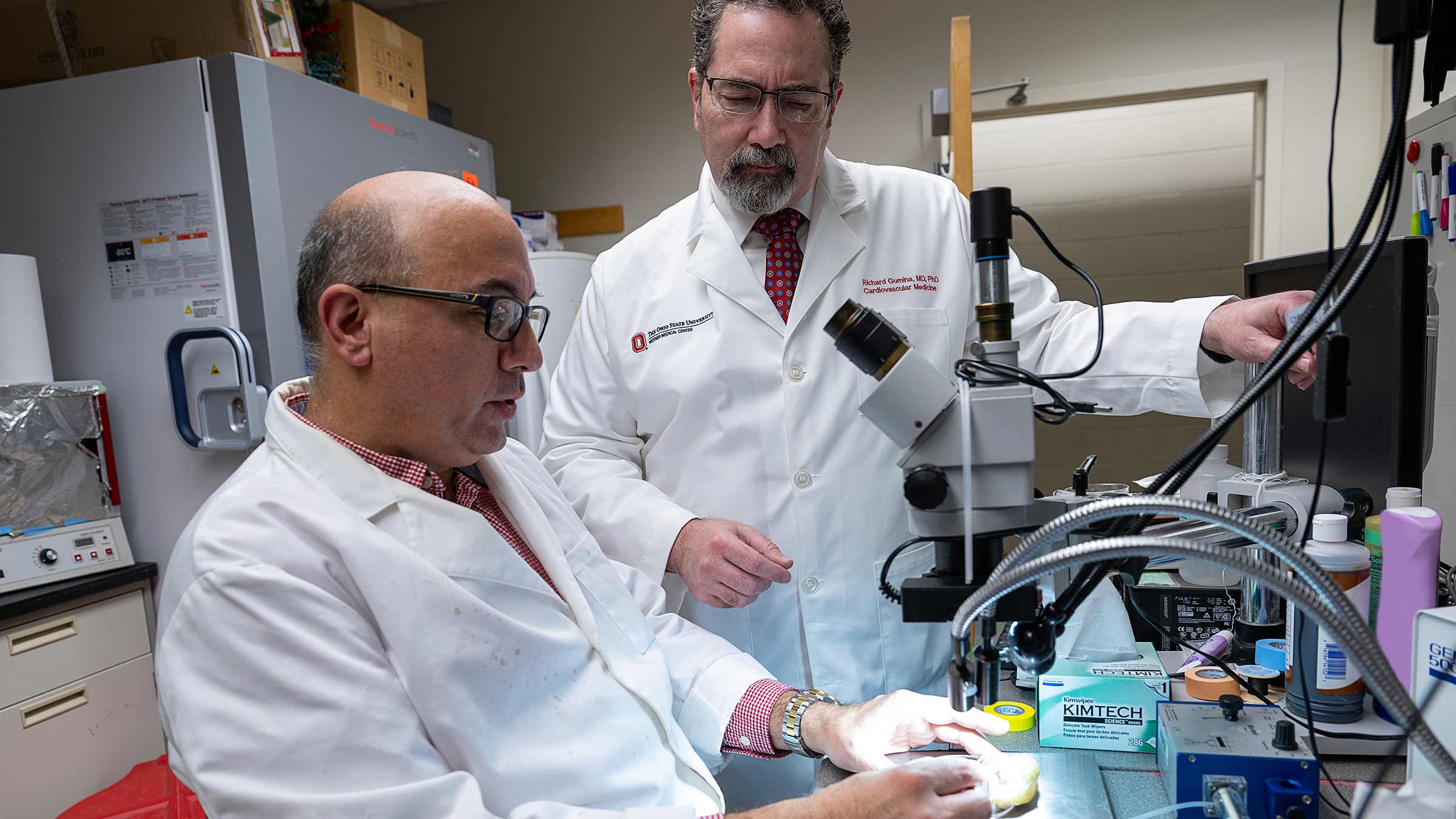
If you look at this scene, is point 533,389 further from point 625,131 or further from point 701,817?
point 701,817

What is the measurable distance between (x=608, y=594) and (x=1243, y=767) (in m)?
0.75

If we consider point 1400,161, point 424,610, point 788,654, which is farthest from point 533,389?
point 1400,161

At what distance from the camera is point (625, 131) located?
13.4 feet

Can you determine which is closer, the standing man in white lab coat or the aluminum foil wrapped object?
the standing man in white lab coat

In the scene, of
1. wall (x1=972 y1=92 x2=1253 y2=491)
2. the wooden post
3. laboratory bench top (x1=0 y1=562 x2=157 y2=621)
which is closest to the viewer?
laboratory bench top (x1=0 y1=562 x2=157 y2=621)

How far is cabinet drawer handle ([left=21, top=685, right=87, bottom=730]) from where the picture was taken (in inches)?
79.6

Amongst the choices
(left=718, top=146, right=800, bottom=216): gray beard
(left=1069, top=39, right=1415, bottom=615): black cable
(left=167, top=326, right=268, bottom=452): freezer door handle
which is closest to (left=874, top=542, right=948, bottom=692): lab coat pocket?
(left=718, top=146, right=800, bottom=216): gray beard

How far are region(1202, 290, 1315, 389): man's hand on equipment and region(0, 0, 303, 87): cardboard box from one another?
2.38 metres

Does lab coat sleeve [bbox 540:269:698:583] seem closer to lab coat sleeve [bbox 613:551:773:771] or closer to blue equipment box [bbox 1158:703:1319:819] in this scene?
lab coat sleeve [bbox 613:551:773:771]

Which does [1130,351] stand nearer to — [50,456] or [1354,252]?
[1354,252]

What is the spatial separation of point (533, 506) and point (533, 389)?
200cm

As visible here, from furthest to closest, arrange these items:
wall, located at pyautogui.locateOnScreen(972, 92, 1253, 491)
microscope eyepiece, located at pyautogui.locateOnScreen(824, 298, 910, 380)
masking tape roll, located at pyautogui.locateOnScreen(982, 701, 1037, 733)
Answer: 1. wall, located at pyautogui.locateOnScreen(972, 92, 1253, 491)
2. masking tape roll, located at pyautogui.locateOnScreen(982, 701, 1037, 733)
3. microscope eyepiece, located at pyautogui.locateOnScreen(824, 298, 910, 380)

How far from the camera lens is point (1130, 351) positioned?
4.07 ft

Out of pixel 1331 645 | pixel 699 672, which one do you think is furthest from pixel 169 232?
pixel 1331 645
